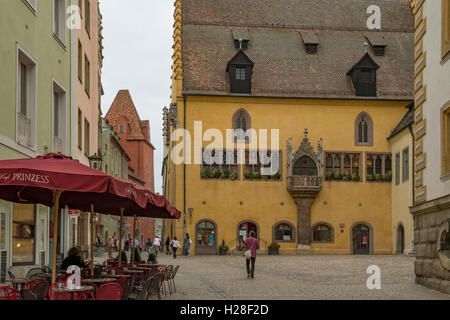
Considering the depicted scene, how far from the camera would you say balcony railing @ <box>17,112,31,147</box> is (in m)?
17.2

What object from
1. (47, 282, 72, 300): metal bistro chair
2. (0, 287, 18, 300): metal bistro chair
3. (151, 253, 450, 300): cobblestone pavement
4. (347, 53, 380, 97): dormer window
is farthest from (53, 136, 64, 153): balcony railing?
(347, 53, 380, 97): dormer window

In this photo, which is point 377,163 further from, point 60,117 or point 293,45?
point 60,117

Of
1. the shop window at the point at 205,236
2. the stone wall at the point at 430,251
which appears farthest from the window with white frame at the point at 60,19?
the shop window at the point at 205,236

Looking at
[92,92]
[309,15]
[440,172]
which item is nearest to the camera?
[440,172]

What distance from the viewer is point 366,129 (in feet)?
157

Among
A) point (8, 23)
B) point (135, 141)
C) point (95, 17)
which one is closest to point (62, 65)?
point (8, 23)

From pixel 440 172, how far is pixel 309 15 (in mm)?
37778

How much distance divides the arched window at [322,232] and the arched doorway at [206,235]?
6.70 m

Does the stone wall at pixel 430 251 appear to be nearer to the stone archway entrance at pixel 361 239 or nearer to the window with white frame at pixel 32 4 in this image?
the window with white frame at pixel 32 4

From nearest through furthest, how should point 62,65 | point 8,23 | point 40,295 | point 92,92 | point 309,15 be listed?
point 40,295, point 8,23, point 62,65, point 92,92, point 309,15

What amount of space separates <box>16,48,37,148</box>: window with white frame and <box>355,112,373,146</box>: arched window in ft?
106

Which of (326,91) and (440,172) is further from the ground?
(326,91)

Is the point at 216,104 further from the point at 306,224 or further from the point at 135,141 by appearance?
the point at 135,141

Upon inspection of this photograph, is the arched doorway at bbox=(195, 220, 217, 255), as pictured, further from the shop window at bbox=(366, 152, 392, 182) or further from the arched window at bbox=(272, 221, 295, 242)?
the shop window at bbox=(366, 152, 392, 182)
